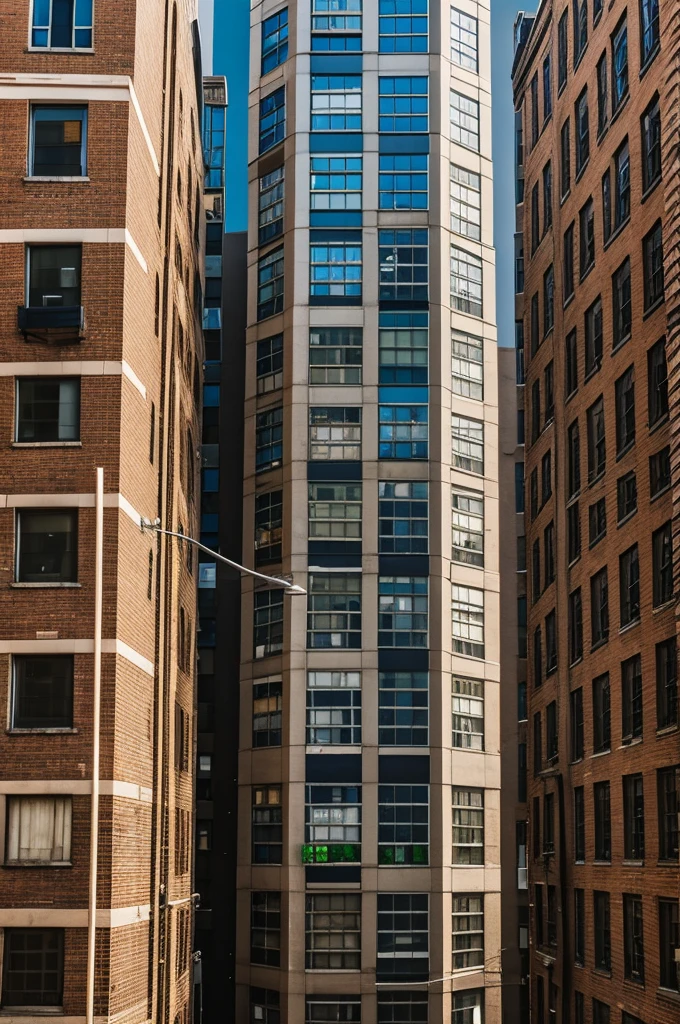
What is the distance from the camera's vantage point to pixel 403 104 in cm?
Answer: 7156

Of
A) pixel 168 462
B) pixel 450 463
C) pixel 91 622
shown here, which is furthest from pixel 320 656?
pixel 91 622

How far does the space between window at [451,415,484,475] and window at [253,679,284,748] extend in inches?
529

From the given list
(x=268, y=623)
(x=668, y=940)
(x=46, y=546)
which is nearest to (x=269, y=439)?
(x=268, y=623)

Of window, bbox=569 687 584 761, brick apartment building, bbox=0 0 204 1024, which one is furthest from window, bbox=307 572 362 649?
brick apartment building, bbox=0 0 204 1024

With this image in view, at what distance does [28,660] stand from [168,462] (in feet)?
46.0

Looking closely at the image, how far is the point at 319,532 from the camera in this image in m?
67.4

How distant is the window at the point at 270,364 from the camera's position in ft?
232

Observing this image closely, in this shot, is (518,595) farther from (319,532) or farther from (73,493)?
(73,493)

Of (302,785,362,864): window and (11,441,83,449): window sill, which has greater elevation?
(11,441,83,449): window sill

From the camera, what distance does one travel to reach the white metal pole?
3447 cm

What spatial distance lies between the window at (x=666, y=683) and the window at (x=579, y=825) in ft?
39.4

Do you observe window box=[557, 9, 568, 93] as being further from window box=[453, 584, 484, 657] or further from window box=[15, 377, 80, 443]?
window box=[15, 377, 80, 443]

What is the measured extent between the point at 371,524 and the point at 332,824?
43.9 ft

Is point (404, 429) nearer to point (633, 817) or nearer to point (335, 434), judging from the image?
point (335, 434)
